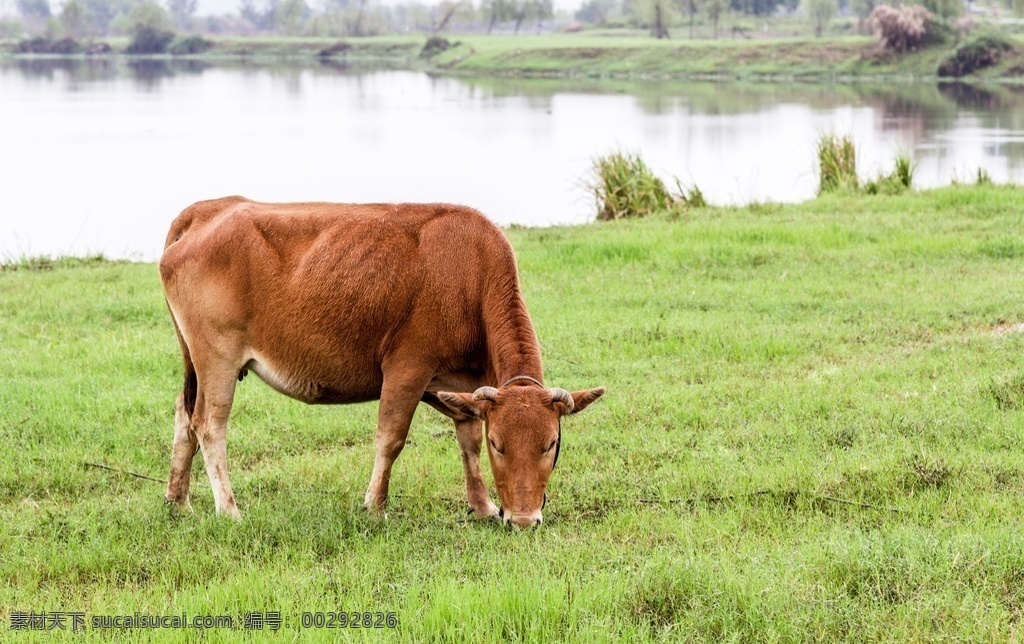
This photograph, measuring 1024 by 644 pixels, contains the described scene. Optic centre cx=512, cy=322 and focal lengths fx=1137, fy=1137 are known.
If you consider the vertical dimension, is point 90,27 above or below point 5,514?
above

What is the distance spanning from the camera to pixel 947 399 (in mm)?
7352

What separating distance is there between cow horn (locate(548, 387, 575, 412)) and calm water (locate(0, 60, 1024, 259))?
1155 cm

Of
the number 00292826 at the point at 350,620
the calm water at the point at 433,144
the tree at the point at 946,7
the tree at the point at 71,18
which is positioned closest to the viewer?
the number 00292826 at the point at 350,620

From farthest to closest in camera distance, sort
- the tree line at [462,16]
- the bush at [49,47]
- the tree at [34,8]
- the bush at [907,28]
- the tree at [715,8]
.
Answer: the tree at [34,8]
the bush at [49,47]
the tree line at [462,16]
the tree at [715,8]
the bush at [907,28]

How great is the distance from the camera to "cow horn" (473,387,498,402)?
5.16 m

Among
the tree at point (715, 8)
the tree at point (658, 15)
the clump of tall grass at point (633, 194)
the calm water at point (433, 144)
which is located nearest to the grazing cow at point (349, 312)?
the calm water at point (433, 144)

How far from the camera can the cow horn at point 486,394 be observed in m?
5.16

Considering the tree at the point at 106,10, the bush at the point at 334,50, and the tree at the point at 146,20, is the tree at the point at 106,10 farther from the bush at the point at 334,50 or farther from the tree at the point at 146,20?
the bush at the point at 334,50

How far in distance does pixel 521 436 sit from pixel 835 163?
600 inches

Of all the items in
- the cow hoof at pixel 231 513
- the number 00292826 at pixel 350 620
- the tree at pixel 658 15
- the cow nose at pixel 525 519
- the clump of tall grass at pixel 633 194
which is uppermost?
the tree at pixel 658 15

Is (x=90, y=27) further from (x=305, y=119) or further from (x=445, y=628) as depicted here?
(x=445, y=628)

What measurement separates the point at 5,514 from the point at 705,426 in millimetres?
4092

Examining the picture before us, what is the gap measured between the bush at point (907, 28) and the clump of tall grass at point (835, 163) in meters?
51.5

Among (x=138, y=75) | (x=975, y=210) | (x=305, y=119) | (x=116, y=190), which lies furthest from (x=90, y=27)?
(x=975, y=210)
